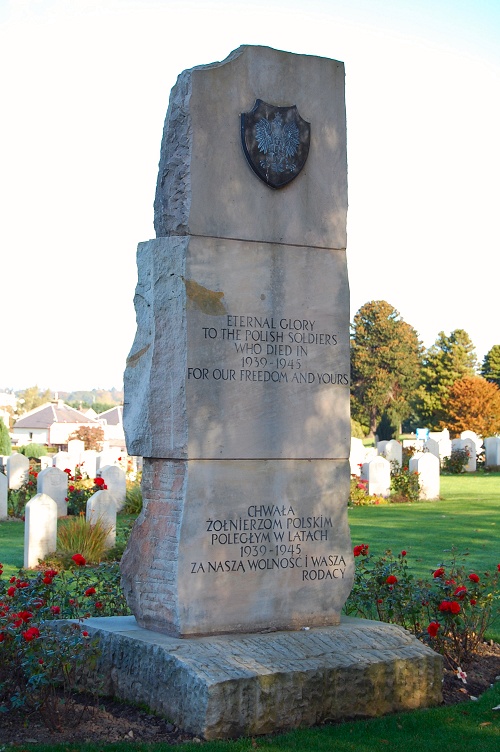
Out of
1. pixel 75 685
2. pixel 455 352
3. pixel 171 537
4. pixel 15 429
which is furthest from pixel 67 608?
pixel 15 429

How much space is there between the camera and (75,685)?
18.8 ft

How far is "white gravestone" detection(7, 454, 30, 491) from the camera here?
18281 mm

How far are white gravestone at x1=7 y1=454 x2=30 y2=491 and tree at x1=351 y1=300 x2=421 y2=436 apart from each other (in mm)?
36896

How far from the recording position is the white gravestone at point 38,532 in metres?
11.3

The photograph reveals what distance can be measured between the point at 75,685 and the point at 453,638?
2.65m

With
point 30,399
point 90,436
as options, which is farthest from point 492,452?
point 30,399

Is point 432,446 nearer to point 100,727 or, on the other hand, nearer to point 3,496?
point 3,496

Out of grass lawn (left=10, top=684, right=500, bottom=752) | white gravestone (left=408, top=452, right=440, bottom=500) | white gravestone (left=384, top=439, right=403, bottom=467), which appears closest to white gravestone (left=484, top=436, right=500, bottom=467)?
white gravestone (left=384, top=439, right=403, bottom=467)

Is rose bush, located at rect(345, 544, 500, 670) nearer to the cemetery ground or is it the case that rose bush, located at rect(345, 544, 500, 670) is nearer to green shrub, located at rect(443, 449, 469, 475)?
the cemetery ground

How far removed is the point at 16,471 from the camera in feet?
60.4

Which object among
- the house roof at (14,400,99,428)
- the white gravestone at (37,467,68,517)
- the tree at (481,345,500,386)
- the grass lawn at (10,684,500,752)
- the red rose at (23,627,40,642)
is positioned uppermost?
the tree at (481,345,500,386)

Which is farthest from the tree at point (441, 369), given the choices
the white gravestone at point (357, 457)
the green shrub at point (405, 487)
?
the green shrub at point (405, 487)

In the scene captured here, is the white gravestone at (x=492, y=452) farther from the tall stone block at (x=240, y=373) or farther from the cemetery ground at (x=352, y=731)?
the tall stone block at (x=240, y=373)

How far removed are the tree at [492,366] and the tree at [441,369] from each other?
0.95 m
